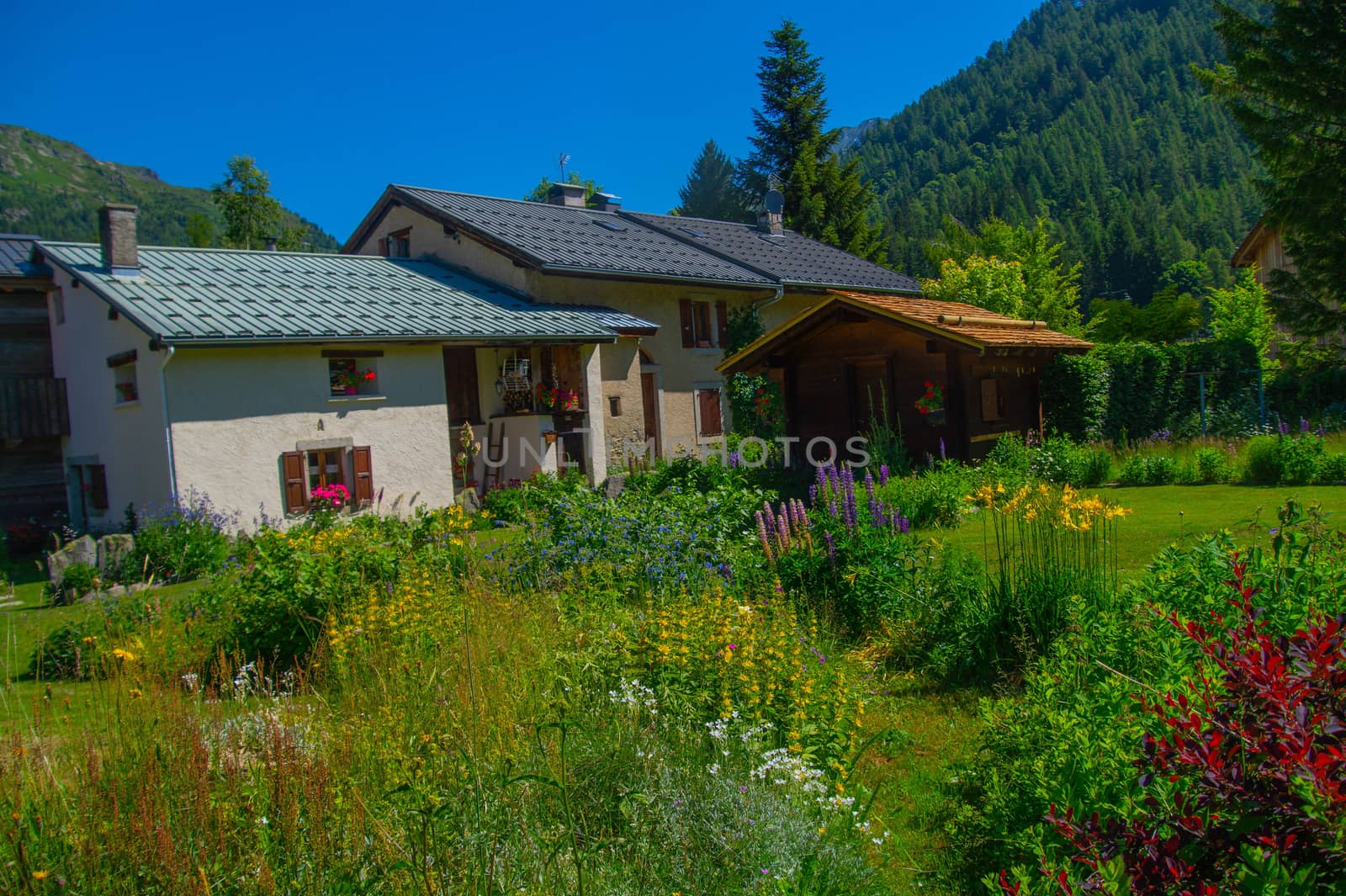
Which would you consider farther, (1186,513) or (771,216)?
(771,216)

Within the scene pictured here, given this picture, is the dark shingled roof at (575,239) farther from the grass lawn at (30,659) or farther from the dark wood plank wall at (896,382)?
the grass lawn at (30,659)

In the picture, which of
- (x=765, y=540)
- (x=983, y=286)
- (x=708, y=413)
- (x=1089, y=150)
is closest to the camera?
(x=765, y=540)

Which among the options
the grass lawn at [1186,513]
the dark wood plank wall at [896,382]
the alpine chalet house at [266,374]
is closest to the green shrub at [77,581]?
the alpine chalet house at [266,374]

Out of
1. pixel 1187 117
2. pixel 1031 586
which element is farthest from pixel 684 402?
pixel 1187 117

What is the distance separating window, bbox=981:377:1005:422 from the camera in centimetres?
1568

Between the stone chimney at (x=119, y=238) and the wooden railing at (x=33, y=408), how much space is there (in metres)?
3.26

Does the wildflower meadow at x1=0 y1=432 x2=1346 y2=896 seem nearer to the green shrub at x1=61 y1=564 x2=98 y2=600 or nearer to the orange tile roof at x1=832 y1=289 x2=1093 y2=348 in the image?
the green shrub at x1=61 y1=564 x2=98 y2=600

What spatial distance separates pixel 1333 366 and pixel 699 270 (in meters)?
14.3

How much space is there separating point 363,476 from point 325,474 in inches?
25.5

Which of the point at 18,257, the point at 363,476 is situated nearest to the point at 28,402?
the point at 18,257

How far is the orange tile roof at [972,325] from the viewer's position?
45.2 feet

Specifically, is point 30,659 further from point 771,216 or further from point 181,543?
point 771,216

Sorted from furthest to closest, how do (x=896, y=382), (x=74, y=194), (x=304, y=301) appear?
(x=74, y=194), (x=304, y=301), (x=896, y=382)

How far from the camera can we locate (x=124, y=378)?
53.0ft
